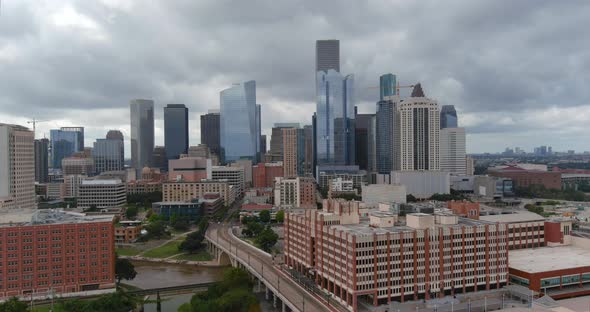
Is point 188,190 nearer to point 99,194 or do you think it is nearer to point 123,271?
point 99,194

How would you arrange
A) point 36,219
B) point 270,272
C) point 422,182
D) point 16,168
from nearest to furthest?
point 36,219 < point 270,272 < point 16,168 < point 422,182

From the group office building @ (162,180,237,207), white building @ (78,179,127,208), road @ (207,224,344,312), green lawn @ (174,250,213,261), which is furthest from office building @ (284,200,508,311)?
white building @ (78,179,127,208)

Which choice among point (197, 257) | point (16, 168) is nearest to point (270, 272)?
point (197, 257)

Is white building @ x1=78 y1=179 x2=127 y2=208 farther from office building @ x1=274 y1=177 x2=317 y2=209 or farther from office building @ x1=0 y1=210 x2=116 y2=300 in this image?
office building @ x1=0 y1=210 x2=116 y2=300

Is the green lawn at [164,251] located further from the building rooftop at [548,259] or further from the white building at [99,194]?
the building rooftop at [548,259]

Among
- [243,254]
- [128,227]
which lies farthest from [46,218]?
[128,227]

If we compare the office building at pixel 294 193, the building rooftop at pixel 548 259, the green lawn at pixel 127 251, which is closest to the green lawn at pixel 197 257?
the green lawn at pixel 127 251

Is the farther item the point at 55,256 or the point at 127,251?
the point at 127,251
